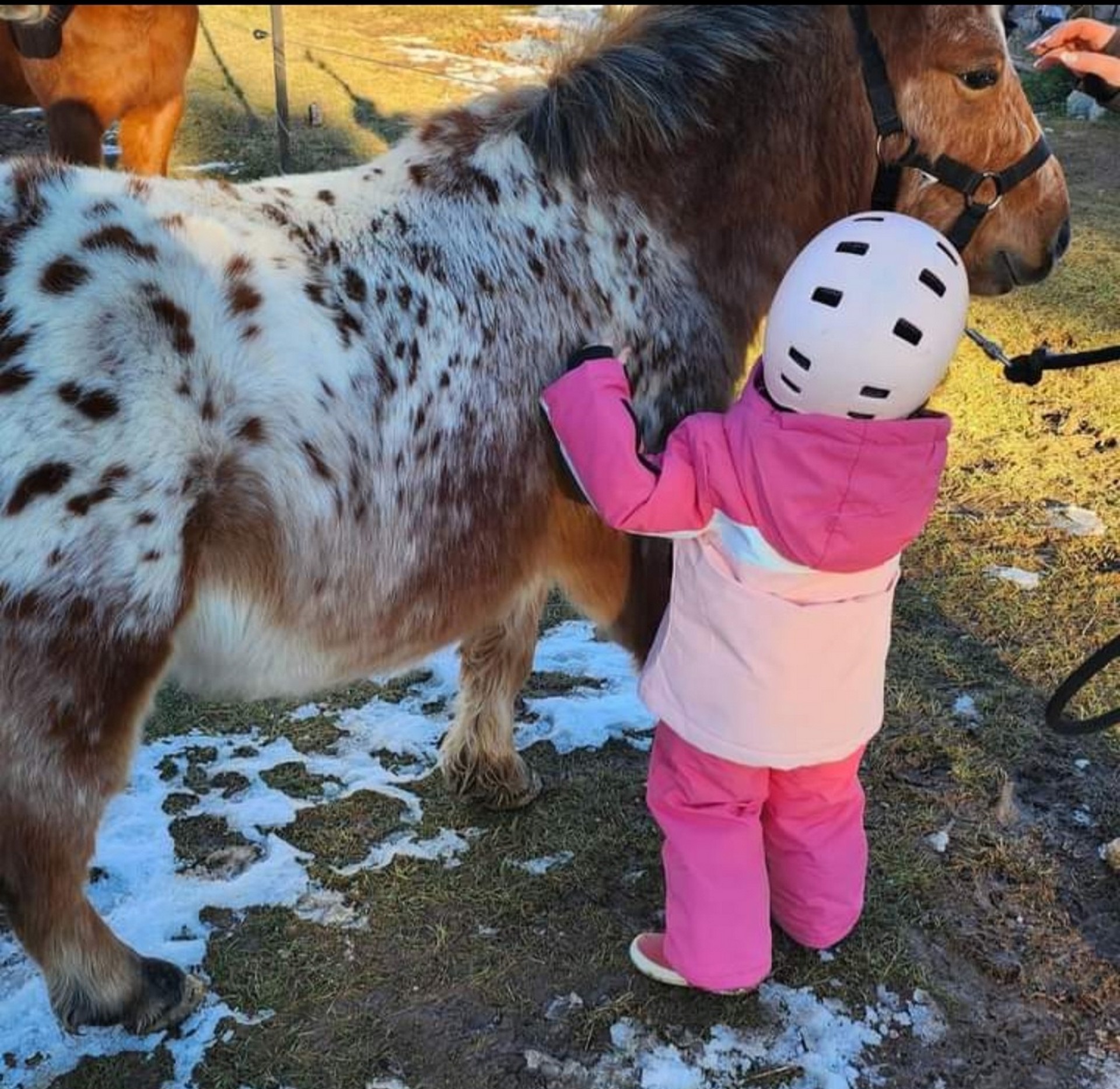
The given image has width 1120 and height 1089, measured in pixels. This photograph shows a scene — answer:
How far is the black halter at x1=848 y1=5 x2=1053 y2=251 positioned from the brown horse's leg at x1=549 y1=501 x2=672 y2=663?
0.95m

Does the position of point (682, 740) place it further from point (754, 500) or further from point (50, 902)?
point (50, 902)

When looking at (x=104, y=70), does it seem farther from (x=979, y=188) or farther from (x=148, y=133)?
(x=979, y=188)

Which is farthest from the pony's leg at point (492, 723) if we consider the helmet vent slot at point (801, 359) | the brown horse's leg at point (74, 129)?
the brown horse's leg at point (74, 129)

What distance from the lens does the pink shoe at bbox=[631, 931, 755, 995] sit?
2.46 m

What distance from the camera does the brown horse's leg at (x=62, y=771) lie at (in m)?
1.87

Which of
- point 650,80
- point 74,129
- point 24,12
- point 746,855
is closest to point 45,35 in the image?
point 24,12

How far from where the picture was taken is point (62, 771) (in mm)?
1936

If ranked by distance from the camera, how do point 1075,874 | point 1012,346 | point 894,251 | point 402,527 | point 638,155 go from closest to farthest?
point 894,251 < point 402,527 < point 638,155 < point 1075,874 < point 1012,346

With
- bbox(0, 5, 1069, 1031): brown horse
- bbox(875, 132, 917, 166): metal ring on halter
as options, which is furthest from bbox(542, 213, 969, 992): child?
bbox(875, 132, 917, 166): metal ring on halter

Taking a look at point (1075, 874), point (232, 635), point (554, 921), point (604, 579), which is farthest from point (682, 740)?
point (1075, 874)

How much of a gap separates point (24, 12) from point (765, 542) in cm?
500

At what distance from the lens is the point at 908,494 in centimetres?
205

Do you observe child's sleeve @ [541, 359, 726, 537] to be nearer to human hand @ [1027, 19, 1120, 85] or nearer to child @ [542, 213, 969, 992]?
child @ [542, 213, 969, 992]

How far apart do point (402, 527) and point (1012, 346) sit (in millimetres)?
4759
